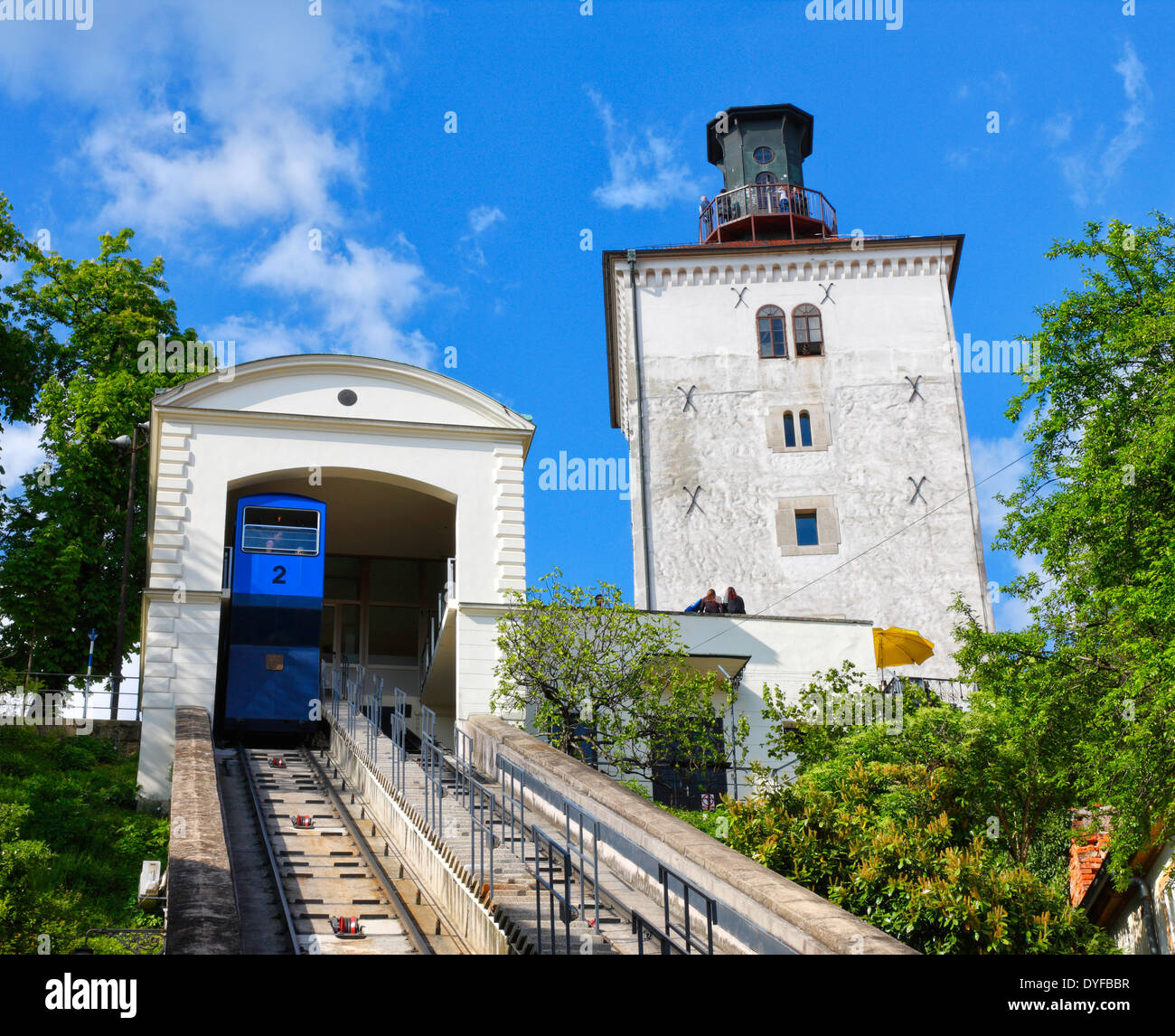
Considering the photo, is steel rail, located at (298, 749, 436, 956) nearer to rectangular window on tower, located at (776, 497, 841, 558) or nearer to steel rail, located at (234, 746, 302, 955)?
steel rail, located at (234, 746, 302, 955)

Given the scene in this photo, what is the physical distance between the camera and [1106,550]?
52.5 ft

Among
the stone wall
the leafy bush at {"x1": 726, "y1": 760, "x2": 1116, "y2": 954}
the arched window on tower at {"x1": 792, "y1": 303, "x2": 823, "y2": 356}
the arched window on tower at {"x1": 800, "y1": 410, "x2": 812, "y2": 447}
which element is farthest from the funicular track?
the arched window on tower at {"x1": 792, "y1": 303, "x2": 823, "y2": 356}

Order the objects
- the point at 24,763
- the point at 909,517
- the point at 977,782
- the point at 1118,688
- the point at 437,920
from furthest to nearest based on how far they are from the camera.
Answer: the point at 909,517 → the point at 24,763 → the point at 977,782 → the point at 1118,688 → the point at 437,920

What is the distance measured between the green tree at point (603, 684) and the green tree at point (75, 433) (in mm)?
11487

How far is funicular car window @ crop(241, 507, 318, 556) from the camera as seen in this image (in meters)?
23.6

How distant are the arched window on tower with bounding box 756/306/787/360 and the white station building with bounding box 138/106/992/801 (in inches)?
2.4

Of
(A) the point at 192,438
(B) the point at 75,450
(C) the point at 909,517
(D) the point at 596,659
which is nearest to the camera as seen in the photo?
(D) the point at 596,659

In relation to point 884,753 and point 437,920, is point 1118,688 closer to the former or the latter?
point 884,753

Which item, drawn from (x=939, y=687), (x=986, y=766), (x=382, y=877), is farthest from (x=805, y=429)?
(x=382, y=877)

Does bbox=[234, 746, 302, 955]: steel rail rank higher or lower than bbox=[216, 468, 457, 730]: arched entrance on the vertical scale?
lower

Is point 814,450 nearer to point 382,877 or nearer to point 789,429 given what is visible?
point 789,429

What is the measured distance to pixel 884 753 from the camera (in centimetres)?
1809

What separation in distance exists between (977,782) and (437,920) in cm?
810
